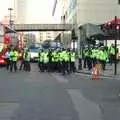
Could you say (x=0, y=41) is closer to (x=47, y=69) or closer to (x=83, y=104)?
(x=47, y=69)

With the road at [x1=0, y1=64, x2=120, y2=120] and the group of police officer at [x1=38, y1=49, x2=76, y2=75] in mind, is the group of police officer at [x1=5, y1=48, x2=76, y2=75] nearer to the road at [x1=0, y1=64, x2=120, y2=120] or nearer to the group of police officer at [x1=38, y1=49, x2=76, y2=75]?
the group of police officer at [x1=38, y1=49, x2=76, y2=75]

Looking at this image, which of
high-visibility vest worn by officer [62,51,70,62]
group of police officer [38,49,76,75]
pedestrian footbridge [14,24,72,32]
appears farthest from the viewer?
pedestrian footbridge [14,24,72,32]

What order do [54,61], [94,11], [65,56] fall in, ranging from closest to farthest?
[65,56]
[54,61]
[94,11]

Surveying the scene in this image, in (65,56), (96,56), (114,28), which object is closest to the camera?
(114,28)

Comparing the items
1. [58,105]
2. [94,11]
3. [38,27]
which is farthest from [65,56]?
[38,27]

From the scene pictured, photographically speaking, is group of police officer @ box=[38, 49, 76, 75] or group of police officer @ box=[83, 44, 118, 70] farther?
group of police officer @ box=[38, 49, 76, 75]

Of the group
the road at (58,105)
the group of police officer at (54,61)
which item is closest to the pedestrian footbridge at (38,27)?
the group of police officer at (54,61)

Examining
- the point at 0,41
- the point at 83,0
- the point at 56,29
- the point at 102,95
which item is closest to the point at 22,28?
the point at 56,29

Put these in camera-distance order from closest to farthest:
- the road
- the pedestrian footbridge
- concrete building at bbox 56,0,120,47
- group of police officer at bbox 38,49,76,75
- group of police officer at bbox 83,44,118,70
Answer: the road < group of police officer at bbox 83,44,118,70 < group of police officer at bbox 38,49,76,75 < concrete building at bbox 56,0,120,47 < the pedestrian footbridge

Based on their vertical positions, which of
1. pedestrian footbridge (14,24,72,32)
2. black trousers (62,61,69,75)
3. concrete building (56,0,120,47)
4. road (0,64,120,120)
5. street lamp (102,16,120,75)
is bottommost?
road (0,64,120,120)

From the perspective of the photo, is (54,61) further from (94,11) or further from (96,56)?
(94,11)

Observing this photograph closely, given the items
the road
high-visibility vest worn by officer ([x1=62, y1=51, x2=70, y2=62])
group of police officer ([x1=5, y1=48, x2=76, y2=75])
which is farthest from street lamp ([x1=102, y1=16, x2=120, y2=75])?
the road

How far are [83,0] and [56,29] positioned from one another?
74.8 feet

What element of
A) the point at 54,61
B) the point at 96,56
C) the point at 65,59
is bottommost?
the point at 54,61
